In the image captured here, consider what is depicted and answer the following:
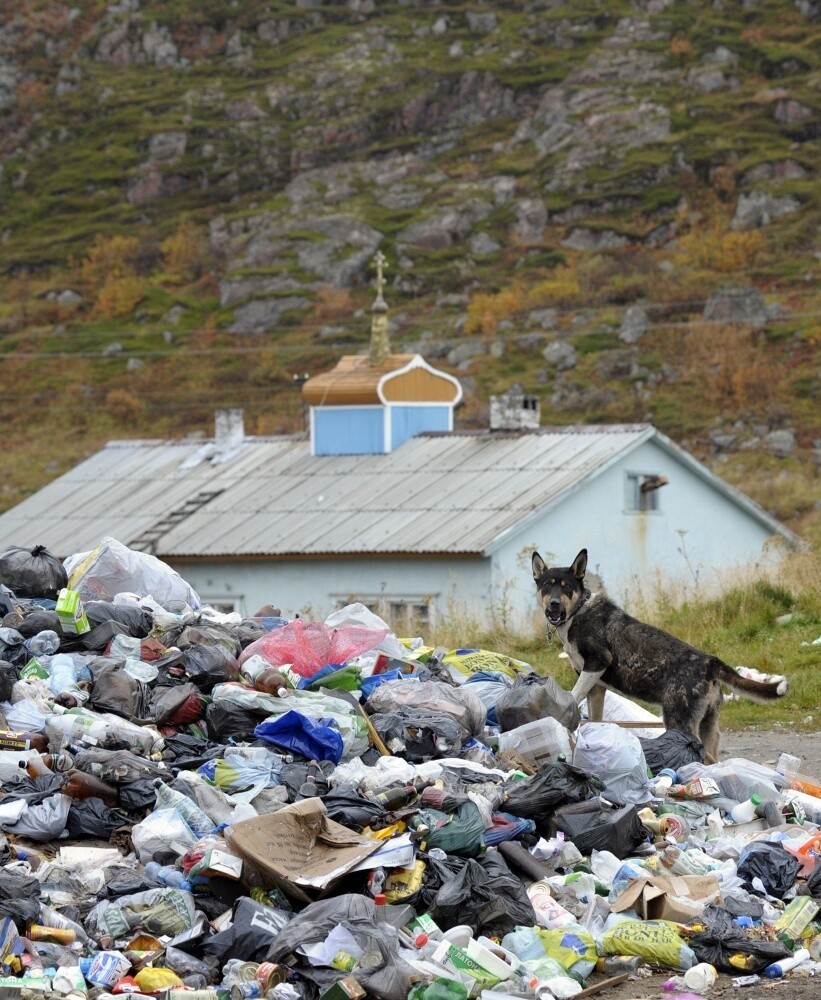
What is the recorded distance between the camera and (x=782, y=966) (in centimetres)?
740

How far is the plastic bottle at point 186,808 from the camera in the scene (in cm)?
827

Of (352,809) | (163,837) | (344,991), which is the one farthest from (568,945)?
(163,837)

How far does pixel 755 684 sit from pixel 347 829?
328 centimetres

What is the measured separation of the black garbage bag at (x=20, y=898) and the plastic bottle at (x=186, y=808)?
0.99 m

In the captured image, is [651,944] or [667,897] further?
[667,897]

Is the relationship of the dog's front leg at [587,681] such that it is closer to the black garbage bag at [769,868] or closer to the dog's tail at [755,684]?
the dog's tail at [755,684]

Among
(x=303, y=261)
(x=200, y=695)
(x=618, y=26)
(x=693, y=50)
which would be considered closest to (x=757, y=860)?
(x=200, y=695)

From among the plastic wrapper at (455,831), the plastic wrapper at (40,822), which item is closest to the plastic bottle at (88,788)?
the plastic wrapper at (40,822)

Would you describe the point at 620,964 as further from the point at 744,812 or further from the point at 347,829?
the point at 744,812

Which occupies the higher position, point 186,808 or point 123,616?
point 123,616

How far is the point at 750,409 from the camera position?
165ft

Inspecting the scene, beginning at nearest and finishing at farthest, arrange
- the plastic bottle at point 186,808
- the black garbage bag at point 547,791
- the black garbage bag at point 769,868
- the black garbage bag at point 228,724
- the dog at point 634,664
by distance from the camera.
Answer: the plastic bottle at point 186,808, the black garbage bag at point 769,868, the black garbage bag at point 547,791, the black garbage bag at point 228,724, the dog at point 634,664

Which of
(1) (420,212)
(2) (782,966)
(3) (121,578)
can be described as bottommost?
(2) (782,966)

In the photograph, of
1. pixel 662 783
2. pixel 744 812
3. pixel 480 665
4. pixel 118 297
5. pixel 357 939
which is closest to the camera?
pixel 357 939
